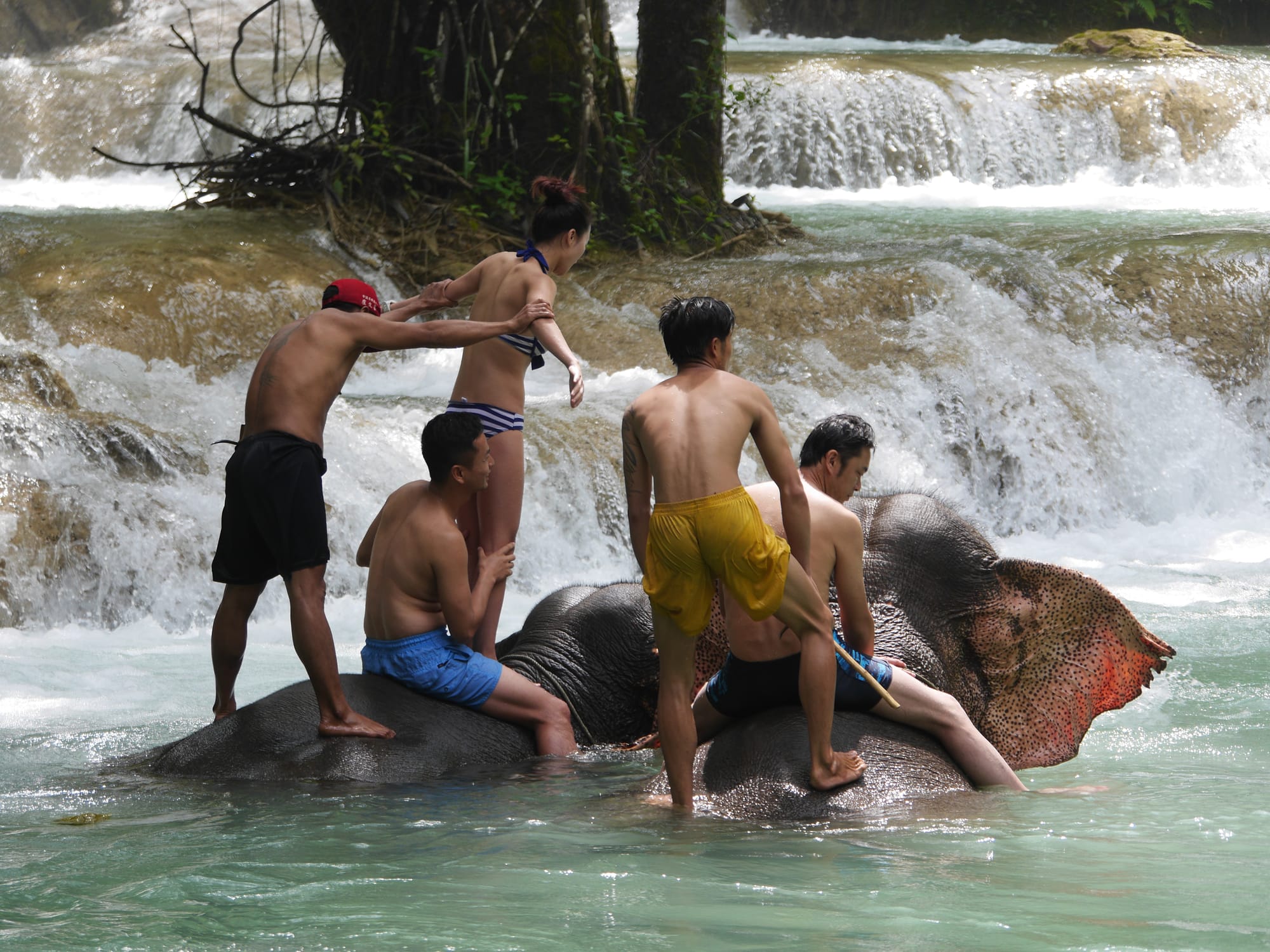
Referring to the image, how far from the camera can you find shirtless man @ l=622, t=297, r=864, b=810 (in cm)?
399

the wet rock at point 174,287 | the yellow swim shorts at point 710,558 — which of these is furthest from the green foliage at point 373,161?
the yellow swim shorts at point 710,558

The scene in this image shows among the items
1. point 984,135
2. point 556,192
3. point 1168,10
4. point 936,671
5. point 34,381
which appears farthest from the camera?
point 1168,10

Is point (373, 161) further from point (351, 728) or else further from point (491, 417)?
point (351, 728)

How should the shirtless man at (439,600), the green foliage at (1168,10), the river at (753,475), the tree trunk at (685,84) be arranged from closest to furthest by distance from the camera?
1. the river at (753,475)
2. the shirtless man at (439,600)
3. the tree trunk at (685,84)
4. the green foliage at (1168,10)

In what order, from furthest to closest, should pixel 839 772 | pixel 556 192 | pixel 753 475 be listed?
pixel 753 475 < pixel 556 192 < pixel 839 772

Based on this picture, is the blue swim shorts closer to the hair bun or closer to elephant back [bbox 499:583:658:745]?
elephant back [bbox 499:583:658:745]

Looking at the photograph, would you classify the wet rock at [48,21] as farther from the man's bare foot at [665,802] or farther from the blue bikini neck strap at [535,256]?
the man's bare foot at [665,802]

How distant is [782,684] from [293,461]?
1636mm

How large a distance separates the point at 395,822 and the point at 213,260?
6.97m

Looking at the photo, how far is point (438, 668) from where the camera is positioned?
480 centimetres

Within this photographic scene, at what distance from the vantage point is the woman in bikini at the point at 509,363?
17.3 feet

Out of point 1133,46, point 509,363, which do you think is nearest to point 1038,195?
point 1133,46

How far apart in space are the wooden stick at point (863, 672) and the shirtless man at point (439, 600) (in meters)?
1.14

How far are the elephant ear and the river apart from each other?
214mm
